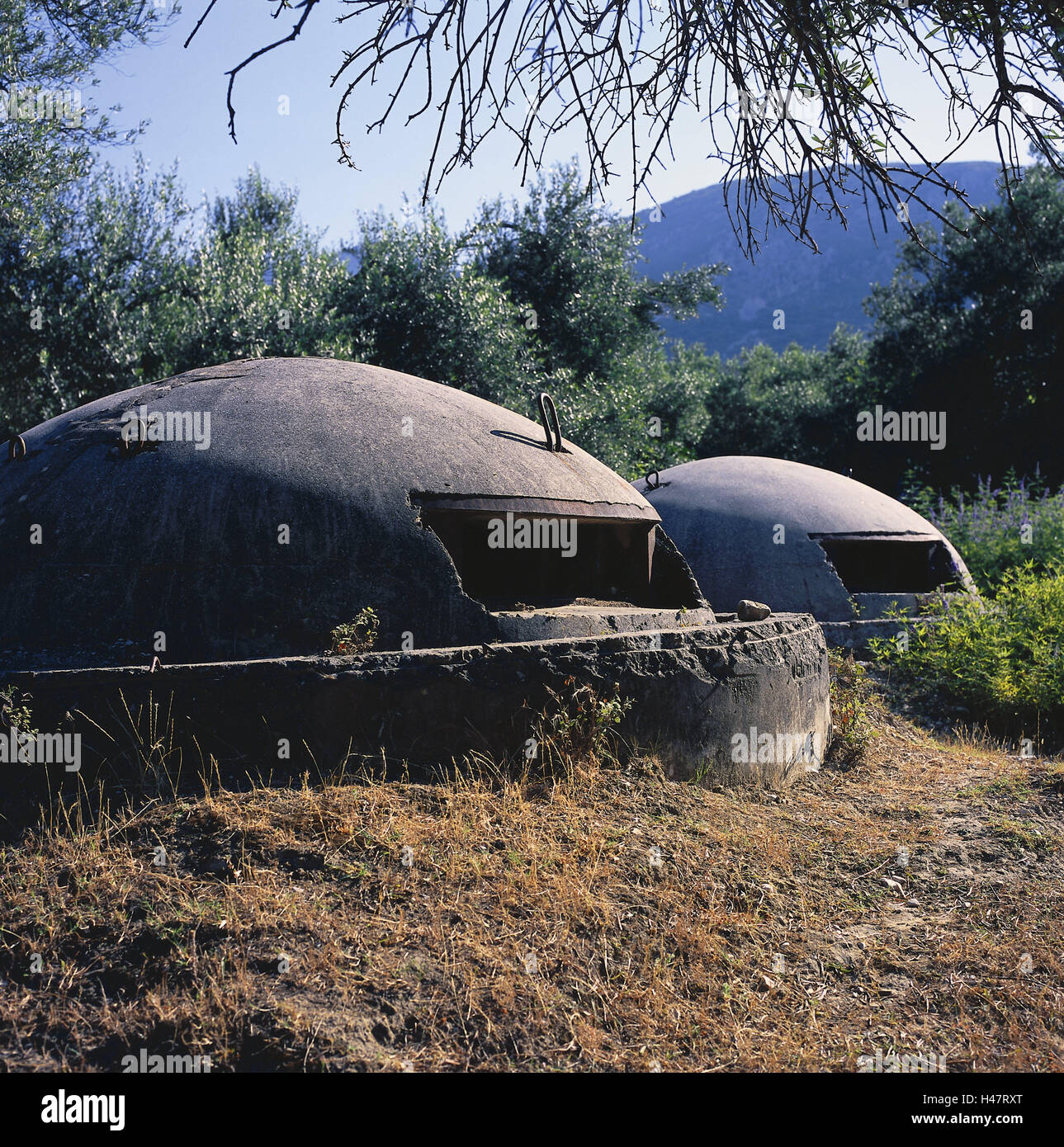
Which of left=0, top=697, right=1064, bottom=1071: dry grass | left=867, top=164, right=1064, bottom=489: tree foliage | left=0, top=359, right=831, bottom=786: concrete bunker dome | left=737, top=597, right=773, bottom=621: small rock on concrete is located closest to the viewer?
left=0, top=697, right=1064, bottom=1071: dry grass

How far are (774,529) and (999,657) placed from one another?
2640mm

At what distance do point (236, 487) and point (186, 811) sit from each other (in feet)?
6.07

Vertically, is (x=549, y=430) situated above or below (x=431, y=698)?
above

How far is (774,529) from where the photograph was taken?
32.9 ft

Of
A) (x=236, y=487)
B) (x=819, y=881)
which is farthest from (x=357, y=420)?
(x=819, y=881)

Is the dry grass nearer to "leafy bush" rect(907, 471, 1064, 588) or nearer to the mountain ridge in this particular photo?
"leafy bush" rect(907, 471, 1064, 588)

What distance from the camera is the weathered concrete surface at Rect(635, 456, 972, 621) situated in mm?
9719

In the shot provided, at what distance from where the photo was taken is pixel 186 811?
4.05 metres

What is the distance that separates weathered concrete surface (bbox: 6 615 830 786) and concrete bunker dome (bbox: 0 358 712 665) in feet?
1.54

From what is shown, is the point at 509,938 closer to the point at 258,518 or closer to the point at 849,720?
the point at 258,518

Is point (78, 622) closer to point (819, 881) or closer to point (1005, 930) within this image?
point (819, 881)

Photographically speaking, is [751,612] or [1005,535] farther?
[1005,535]

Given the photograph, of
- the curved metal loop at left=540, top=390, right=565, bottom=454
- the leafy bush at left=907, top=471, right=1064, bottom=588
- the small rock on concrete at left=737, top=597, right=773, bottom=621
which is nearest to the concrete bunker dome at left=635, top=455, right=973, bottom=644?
the leafy bush at left=907, top=471, right=1064, bottom=588

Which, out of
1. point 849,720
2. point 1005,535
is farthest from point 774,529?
point 1005,535
